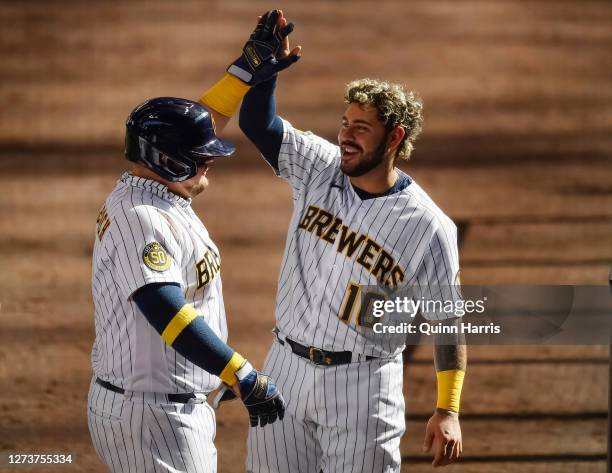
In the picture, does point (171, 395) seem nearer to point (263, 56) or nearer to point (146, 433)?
point (146, 433)

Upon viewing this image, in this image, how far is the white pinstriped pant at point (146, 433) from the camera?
2600 millimetres

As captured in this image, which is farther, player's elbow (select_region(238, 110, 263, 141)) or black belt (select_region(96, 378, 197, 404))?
player's elbow (select_region(238, 110, 263, 141))

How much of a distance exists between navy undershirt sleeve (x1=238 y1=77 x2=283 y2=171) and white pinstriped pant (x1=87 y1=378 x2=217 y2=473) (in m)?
0.91

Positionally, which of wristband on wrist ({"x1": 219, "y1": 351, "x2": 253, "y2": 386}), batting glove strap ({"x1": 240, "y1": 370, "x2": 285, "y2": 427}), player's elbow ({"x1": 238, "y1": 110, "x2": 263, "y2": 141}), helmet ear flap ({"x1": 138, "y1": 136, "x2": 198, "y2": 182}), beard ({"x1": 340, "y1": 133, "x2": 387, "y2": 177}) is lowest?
batting glove strap ({"x1": 240, "y1": 370, "x2": 285, "y2": 427})

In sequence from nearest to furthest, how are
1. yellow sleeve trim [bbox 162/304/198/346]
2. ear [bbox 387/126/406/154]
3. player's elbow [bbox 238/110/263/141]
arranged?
yellow sleeve trim [bbox 162/304/198/346], ear [bbox 387/126/406/154], player's elbow [bbox 238/110/263/141]

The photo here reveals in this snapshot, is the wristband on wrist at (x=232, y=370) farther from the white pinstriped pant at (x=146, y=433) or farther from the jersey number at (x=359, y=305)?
the jersey number at (x=359, y=305)

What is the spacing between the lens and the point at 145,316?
245 centimetres

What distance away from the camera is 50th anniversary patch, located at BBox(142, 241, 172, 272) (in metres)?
2.43

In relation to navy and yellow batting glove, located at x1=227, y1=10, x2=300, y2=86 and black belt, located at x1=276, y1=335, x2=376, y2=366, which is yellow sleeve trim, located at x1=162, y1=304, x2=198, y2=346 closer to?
black belt, located at x1=276, y1=335, x2=376, y2=366

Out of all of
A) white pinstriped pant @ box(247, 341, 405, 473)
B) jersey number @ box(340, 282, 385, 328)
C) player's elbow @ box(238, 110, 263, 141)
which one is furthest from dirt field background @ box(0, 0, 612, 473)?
player's elbow @ box(238, 110, 263, 141)

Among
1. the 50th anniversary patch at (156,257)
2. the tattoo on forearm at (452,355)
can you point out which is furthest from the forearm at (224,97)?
the tattoo on forearm at (452,355)

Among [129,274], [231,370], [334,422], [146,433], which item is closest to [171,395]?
[146,433]

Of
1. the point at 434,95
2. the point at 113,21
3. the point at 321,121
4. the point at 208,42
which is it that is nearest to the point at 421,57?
the point at 434,95

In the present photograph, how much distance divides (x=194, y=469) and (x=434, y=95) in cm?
464
